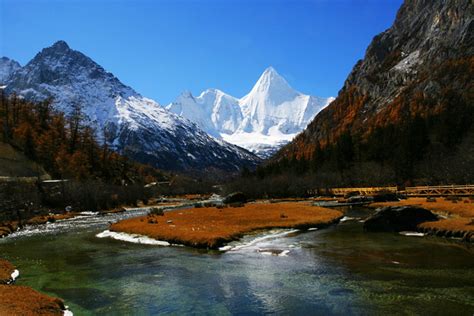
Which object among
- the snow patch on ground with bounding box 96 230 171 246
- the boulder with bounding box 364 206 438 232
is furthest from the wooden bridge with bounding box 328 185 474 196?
the snow patch on ground with bounding box 96 230 171 246

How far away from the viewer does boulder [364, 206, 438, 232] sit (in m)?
48.7

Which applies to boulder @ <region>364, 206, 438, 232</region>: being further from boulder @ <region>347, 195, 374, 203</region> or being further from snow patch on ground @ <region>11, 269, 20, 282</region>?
boulder @ <region>347, 195, 374, 203</region>

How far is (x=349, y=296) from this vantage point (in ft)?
73.6

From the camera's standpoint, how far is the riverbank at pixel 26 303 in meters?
19.4

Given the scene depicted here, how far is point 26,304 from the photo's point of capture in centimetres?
2041

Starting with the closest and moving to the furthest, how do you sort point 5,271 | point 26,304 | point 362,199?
point 26,304 < point 5,271 < point 362,199

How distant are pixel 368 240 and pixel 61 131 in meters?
149

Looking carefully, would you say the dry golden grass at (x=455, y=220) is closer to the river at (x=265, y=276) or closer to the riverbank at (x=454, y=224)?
the riverbank at (x=454, y=224)

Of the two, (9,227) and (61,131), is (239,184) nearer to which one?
(61,131)

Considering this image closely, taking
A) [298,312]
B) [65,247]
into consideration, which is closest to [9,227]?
[65,247]

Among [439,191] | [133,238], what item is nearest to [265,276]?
[133,238]

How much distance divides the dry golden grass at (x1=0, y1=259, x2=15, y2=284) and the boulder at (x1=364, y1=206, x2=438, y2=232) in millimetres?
38205

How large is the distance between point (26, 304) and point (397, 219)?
41.8 meters

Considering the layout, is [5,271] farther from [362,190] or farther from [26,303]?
[362,190]
